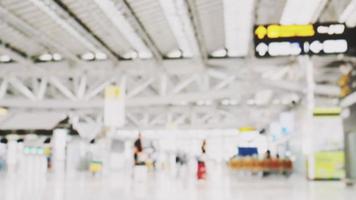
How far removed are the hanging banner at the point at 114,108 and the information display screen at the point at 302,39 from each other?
429 inches

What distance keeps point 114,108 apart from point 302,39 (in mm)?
11723

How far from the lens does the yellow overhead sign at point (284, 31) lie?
12734mm

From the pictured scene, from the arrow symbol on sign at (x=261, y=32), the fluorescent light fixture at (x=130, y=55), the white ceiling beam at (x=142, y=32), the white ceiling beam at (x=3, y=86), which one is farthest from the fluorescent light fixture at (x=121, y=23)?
the white ceiling beam at (x=3, y=86)

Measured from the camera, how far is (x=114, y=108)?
22969 millimetres

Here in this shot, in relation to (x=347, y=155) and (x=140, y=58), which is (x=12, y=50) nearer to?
(x=140, y=58)

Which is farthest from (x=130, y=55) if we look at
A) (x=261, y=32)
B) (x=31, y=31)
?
(x=261, y=32)

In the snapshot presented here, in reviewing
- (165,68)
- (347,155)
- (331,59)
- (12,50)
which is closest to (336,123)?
(347,155)

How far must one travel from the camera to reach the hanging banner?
22719 millimetres

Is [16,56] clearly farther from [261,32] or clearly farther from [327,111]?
[261,32]

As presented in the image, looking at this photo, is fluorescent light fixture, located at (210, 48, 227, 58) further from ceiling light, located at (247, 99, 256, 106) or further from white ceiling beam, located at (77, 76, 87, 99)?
ceiling light, located at (247, 99, 256, 106)

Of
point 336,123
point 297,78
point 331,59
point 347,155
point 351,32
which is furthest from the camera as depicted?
point 297,78

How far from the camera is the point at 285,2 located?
55.5 feet

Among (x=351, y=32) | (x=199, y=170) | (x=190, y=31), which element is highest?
(x=190, y=31)

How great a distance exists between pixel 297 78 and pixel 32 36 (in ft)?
44.0
